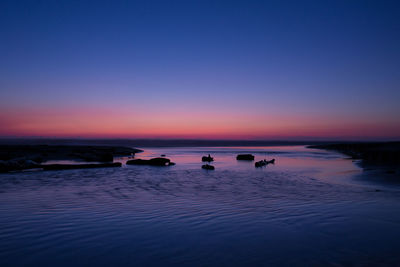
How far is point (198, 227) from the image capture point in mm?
8359

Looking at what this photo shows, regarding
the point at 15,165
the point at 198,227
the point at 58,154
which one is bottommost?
the point at 198,227

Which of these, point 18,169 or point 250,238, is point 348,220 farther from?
point 18,169

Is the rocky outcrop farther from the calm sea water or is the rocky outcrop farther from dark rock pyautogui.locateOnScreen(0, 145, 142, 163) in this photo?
the calm sea water

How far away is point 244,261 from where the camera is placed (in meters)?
5.98

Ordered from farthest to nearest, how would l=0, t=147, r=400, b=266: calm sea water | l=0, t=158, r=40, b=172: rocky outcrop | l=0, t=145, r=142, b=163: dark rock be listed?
l=0, t=145, r=142, b=163: dark rock → l=0, t=158, r=40, b=172: rocky outcrop → l=0, t=147, r=400, b=266: calm sea water

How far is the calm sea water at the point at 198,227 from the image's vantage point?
617 cm

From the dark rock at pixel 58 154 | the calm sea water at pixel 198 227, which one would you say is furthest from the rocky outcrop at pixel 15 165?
the calm sea water at pixel 198 227

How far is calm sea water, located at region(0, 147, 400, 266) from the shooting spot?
617cm

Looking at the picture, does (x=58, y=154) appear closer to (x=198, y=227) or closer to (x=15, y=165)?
(x=15, y=165)

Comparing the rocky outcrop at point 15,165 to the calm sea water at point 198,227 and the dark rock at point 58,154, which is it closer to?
the dark rock at point 58,154

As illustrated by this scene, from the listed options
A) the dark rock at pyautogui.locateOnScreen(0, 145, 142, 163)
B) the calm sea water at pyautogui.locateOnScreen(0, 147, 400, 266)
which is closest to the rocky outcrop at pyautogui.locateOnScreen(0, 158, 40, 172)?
the dark rock at pyautogui.locateOnScreen(0, 145, 142, 163)

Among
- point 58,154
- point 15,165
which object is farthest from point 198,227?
point 58,154

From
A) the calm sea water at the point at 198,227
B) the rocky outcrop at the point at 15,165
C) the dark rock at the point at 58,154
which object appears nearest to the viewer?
the calm sea water at the point at 198,227

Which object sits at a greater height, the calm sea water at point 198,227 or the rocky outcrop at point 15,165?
the rocky outcrop at point 15,165
